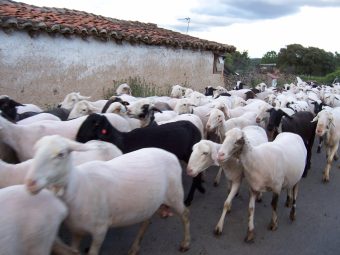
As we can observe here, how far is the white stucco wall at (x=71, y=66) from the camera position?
9.47 meters

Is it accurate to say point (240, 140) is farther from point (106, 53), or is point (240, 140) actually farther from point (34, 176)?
point (106, 53)

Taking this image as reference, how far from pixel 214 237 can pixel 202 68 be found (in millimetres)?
13343

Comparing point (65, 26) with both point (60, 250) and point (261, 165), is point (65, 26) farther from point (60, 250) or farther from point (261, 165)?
point (60, 250)

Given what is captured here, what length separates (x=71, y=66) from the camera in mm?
11078

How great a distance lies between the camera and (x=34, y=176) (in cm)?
280

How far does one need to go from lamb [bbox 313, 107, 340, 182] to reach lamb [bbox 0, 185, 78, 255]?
5956 millimetres

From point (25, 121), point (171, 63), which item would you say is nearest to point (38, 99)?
point (25, 121)

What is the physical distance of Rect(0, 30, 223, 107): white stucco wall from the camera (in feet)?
31.1

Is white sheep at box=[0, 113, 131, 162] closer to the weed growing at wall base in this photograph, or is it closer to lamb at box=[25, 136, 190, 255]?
lamb at box=[25, 136, 190, 255]

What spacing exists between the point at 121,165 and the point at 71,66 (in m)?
8.02

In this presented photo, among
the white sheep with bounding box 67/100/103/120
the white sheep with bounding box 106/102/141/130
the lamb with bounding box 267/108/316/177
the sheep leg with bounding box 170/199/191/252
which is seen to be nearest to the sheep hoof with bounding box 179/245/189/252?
the sheep leg with bounding box 170/199/191/252

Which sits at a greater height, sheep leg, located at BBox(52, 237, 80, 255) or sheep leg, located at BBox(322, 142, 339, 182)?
sheep leg, located at BBox(52, 237, 80, 255)

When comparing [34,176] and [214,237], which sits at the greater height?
[34,176]

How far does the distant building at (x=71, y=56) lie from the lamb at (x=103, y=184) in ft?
22.1
